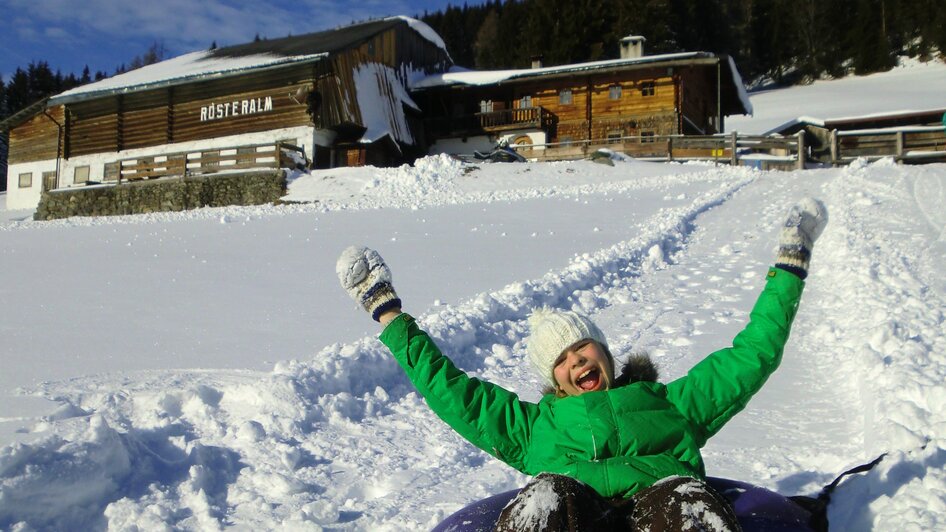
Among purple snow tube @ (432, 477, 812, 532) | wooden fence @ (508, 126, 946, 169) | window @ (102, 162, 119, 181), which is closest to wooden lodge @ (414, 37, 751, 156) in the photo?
wooden fence @ (508, 126, 946, 169)

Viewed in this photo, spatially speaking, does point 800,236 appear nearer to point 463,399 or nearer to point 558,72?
point 463,399

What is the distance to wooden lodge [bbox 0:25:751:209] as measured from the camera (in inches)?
1067

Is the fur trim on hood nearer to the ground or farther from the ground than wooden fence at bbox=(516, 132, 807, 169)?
nearer to the ground

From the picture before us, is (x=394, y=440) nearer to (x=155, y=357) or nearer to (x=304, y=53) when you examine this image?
(x=155, y=357)

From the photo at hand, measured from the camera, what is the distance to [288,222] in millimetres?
15898

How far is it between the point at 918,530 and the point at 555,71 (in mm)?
28045

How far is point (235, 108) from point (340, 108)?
15.6 feet

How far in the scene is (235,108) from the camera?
1129 inches

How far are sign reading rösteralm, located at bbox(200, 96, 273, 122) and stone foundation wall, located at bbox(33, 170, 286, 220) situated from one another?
183 inches

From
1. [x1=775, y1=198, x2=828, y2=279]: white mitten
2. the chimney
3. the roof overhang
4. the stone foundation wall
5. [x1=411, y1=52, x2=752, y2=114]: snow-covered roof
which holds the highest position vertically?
the chimney

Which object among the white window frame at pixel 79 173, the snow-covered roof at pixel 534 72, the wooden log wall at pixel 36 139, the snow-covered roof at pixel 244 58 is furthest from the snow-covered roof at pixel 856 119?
the wooden log wall at pixel 36 139

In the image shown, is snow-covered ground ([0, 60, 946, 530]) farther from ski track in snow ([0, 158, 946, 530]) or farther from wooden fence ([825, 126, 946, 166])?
wooden fence ([825, 126, 946, 166])

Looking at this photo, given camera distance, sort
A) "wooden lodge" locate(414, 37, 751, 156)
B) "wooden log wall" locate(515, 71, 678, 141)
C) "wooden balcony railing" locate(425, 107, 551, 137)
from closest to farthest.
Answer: "wooden lodge" locate(414, 37, 751, 156) → "wooden log wall" locate(515, 71, 678, 141) → "wooden balcony railing" locate(425, 107, 551, 137)

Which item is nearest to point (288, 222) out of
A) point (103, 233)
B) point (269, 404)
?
point (103, 233)
